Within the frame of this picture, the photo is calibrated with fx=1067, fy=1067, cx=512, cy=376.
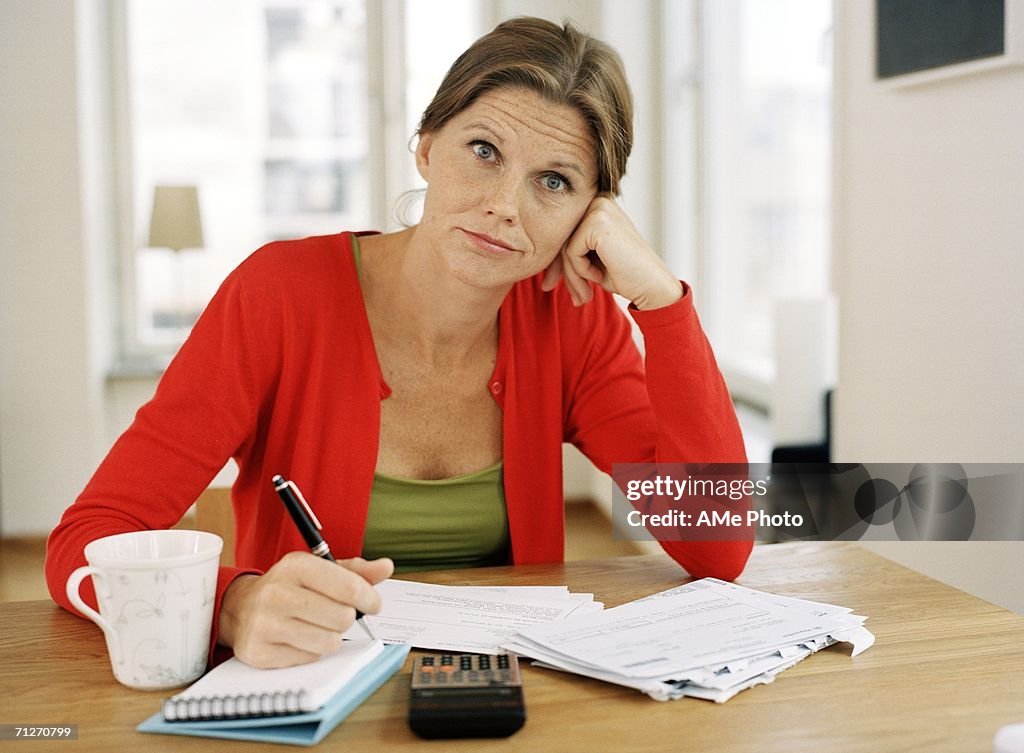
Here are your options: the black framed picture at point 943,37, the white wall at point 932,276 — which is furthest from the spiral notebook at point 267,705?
the black framed picture at point 943,37

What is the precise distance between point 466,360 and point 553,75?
1.36 ft

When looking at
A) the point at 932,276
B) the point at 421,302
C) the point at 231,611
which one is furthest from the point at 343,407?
the point at 932,276

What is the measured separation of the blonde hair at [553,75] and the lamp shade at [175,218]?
2989 millimetres

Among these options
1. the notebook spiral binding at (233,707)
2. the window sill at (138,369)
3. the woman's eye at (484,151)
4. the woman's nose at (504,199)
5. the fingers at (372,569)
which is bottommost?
the window sill at (138,369)

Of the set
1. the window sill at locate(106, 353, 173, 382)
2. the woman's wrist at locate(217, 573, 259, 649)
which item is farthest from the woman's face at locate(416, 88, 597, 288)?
the window sill at locate(106, 353, 173, 382)

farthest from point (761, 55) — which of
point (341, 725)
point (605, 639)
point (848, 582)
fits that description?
point (341, 725)

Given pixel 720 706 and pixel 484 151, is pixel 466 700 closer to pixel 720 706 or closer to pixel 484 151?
pixel 720 706

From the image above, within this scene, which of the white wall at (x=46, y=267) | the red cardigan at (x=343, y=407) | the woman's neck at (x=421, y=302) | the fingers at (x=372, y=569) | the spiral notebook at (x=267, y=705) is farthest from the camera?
the white wall at (x=46, y=267)

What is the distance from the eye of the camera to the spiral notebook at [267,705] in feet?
2.60

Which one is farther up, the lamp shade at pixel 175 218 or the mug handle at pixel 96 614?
the lamp shade at pixel 175 218

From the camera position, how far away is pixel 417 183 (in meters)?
4.55

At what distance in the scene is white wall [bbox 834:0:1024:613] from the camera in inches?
59.7

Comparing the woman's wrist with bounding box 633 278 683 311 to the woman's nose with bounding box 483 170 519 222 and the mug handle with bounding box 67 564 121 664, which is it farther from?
the mug handle with bounding box 67 564 121 664

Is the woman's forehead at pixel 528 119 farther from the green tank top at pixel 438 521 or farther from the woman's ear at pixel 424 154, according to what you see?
the green tank top at pixel 438 521
